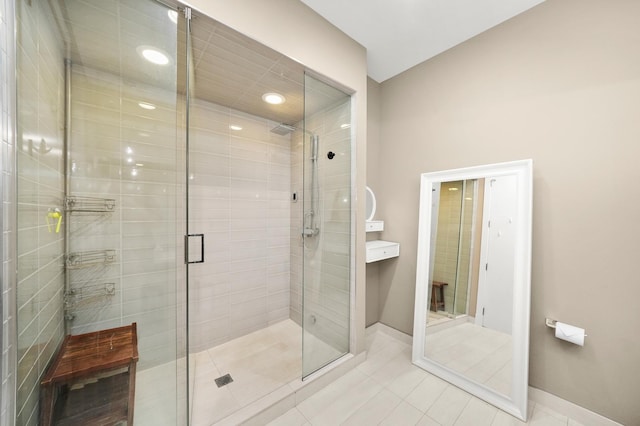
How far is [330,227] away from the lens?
2.11 m

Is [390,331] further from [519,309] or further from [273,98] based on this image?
[273,98]

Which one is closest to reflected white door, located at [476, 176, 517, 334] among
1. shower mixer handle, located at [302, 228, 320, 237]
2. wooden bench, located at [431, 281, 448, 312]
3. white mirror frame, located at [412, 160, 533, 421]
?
white mirror frame, located at [412, 160, 533, 421]

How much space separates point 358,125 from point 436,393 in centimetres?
226

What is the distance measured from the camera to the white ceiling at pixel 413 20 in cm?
162

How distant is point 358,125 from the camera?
204 centimetres

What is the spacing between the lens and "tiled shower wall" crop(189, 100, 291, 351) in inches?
89.5

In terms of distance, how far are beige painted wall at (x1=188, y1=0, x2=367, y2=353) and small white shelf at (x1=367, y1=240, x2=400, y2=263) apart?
0.15 meters

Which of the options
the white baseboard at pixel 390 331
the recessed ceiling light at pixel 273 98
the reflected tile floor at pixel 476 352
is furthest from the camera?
the white baseboard at pixel 390 331

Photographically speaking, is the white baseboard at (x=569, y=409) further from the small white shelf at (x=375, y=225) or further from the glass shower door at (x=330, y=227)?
the small white shelf at (x=375, y=225)

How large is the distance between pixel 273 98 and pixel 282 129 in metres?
0.52

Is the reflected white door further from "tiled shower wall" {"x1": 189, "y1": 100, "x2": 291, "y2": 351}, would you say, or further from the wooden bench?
"tiled shower wall" {"x1": 189, "y1": 100, "x2": 291, "y2": 351}

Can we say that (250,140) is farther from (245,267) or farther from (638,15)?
(638,15)

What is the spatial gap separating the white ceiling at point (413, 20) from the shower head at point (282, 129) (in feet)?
3.71

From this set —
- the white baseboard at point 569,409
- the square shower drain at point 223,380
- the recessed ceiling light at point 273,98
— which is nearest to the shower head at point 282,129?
the recessed ceiling light at point 273,98
